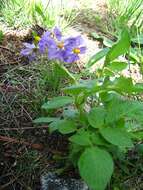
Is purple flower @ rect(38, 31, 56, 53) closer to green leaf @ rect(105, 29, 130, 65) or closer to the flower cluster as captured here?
the flower cluster

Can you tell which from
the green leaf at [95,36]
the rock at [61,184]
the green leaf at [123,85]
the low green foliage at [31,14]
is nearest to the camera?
the green leaf at [123,85]

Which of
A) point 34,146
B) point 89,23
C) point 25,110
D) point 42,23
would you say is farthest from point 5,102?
point 89,23

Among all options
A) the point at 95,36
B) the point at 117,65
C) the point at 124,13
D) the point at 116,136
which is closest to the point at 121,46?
the point at 117,65

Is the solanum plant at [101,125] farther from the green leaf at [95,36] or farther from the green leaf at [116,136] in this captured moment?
the green leaf at [95,36]

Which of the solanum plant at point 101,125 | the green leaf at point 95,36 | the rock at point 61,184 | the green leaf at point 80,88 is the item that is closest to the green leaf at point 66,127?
the solanum plant at point 101,125

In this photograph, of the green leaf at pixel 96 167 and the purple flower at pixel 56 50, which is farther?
the purple flower at pixel 56 50

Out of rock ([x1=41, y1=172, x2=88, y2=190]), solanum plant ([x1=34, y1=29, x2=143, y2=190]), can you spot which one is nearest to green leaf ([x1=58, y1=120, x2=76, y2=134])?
solanum plant ([x1=34, y1=29, x2=143, y2=190])

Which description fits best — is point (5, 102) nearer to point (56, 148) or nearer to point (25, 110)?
A: point (25, 110)
